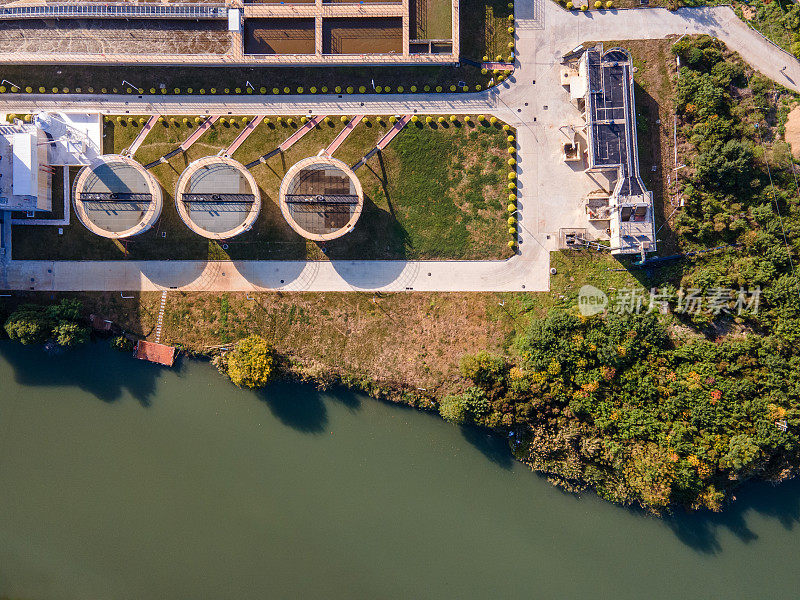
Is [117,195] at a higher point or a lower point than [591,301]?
higher

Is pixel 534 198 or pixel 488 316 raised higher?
pixel 534 198

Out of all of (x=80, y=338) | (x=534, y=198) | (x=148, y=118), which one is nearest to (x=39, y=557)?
(x=80, y=338)

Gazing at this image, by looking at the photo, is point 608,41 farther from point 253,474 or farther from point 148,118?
point 253,474

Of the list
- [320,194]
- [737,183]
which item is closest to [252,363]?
[320,194]

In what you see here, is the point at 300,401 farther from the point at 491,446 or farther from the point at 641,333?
the point at 641,333

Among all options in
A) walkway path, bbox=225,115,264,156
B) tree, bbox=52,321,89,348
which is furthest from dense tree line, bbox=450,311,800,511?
tree, bbox=52,321,89,348

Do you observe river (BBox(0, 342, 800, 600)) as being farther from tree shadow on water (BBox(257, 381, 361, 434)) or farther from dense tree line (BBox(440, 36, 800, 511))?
dense tree line (BBox(440, 36, 800, 511))
